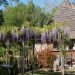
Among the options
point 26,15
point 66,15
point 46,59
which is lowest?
point 46,59

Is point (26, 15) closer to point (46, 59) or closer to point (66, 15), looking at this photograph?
point (66, 15)

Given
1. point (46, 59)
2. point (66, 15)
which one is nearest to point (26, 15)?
point (66, 15)

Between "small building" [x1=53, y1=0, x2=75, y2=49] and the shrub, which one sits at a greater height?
"small building" [x1=53, y1=0, x2=75, y2=49]

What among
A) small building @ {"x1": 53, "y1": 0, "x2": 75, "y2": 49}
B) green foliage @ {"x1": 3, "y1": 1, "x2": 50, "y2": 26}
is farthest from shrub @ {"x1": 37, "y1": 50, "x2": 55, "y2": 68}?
green foliage @ {"x1": 3, "y1": 1, "x2": 50, "y2": 26}

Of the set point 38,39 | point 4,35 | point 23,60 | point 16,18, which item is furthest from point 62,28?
point 16,18

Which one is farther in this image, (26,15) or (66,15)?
(26,15)

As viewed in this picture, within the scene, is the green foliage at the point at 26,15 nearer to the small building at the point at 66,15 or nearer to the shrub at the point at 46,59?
the small building at the point at 66,15

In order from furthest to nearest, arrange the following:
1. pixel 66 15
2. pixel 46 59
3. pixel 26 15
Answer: pixel 26 15 → pixel 66 15 → pixel 46 59

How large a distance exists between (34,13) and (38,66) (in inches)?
653

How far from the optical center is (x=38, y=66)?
28.4 metres

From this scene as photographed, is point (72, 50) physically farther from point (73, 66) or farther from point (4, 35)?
point (4, 35)

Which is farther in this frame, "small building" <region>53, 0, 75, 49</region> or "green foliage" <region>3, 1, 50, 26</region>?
"green foliage" <region>3, 1, 50, 26</region>

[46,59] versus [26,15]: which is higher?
[26,15]

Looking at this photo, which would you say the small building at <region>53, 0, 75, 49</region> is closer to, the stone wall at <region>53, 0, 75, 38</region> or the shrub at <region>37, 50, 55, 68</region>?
the stone wall at <region>53, 0, 75, 38</region>
